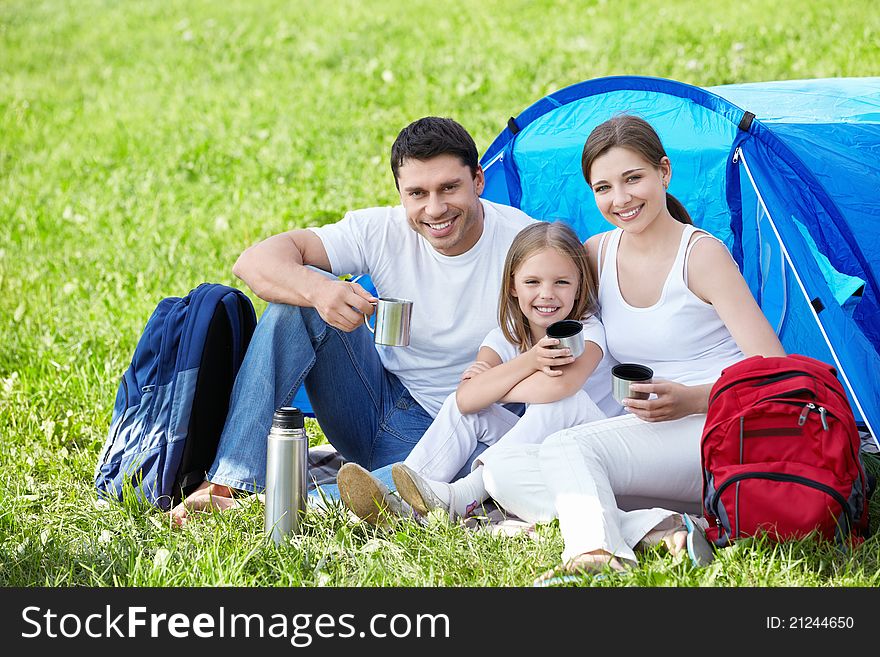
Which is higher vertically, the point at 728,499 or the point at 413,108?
the point at 413,108

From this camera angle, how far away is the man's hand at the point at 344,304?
303 cm

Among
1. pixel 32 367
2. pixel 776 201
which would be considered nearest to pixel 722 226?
pixel 776 201

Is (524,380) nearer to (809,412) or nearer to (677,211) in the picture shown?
(677,211)

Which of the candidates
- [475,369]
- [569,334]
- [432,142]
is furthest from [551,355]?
[432,142]

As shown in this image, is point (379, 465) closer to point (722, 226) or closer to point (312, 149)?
point (722, 226)

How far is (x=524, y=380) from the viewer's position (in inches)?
119

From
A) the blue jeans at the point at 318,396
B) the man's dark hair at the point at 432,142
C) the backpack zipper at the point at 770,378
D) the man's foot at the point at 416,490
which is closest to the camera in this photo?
the backpack zipper at the point at 770,378

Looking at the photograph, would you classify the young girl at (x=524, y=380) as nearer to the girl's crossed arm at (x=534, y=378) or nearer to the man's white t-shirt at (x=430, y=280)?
the girl's crossed arm at (x=534, y=378)

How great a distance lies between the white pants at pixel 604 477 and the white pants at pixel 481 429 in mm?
91

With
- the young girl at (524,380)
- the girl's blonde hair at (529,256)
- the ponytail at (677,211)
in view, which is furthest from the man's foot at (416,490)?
the ponytail at (677,211)

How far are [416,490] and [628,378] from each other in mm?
641

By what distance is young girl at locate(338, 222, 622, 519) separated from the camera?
296 cm

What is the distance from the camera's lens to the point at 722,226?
374 cm

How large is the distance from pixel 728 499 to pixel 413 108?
5.43 metres
